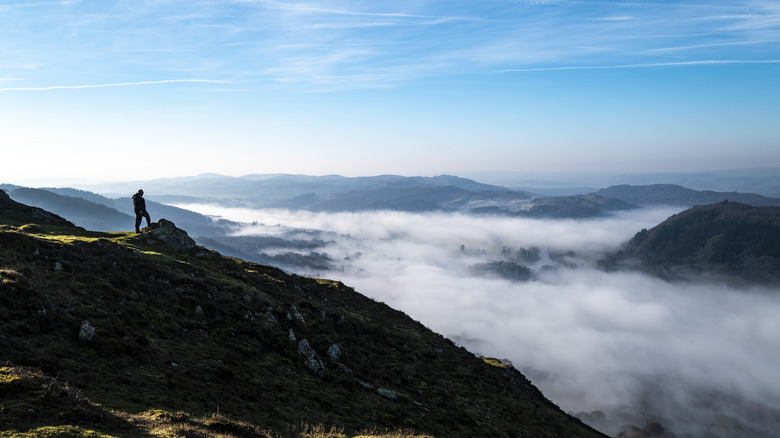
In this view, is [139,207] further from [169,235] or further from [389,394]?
[389,394]

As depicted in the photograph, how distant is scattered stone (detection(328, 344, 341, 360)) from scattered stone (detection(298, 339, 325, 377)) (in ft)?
7.01

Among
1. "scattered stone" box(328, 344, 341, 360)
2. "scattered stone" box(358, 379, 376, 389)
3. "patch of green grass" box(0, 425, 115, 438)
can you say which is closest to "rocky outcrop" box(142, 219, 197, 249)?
"scattered stone" box(328, 344, 341, 360)

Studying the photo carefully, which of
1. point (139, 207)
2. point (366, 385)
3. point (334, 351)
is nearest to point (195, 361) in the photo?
point (366, 385)

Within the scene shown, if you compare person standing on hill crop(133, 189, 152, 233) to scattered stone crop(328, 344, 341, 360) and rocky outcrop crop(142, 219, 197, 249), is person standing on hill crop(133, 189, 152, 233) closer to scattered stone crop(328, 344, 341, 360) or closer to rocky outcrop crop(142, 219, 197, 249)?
rocky outcrop crop(142, 219, 197, 249)

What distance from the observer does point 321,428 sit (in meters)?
17.3

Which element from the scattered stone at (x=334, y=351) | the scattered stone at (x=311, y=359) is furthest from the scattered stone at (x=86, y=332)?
the scattered stone at (x=334, y=351)

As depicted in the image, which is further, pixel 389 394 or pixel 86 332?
pixel 389 394

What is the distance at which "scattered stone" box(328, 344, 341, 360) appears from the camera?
1157 inches

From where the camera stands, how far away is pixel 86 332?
58.5ft

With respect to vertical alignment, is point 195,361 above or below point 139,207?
below

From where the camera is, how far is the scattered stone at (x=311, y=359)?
84.0 feet

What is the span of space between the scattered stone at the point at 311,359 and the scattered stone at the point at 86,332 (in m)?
12.0

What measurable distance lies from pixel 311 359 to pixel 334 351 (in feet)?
12.2

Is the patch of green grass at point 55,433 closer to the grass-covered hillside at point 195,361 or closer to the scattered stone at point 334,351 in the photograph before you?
the grass-covered hillside at point 195,361
